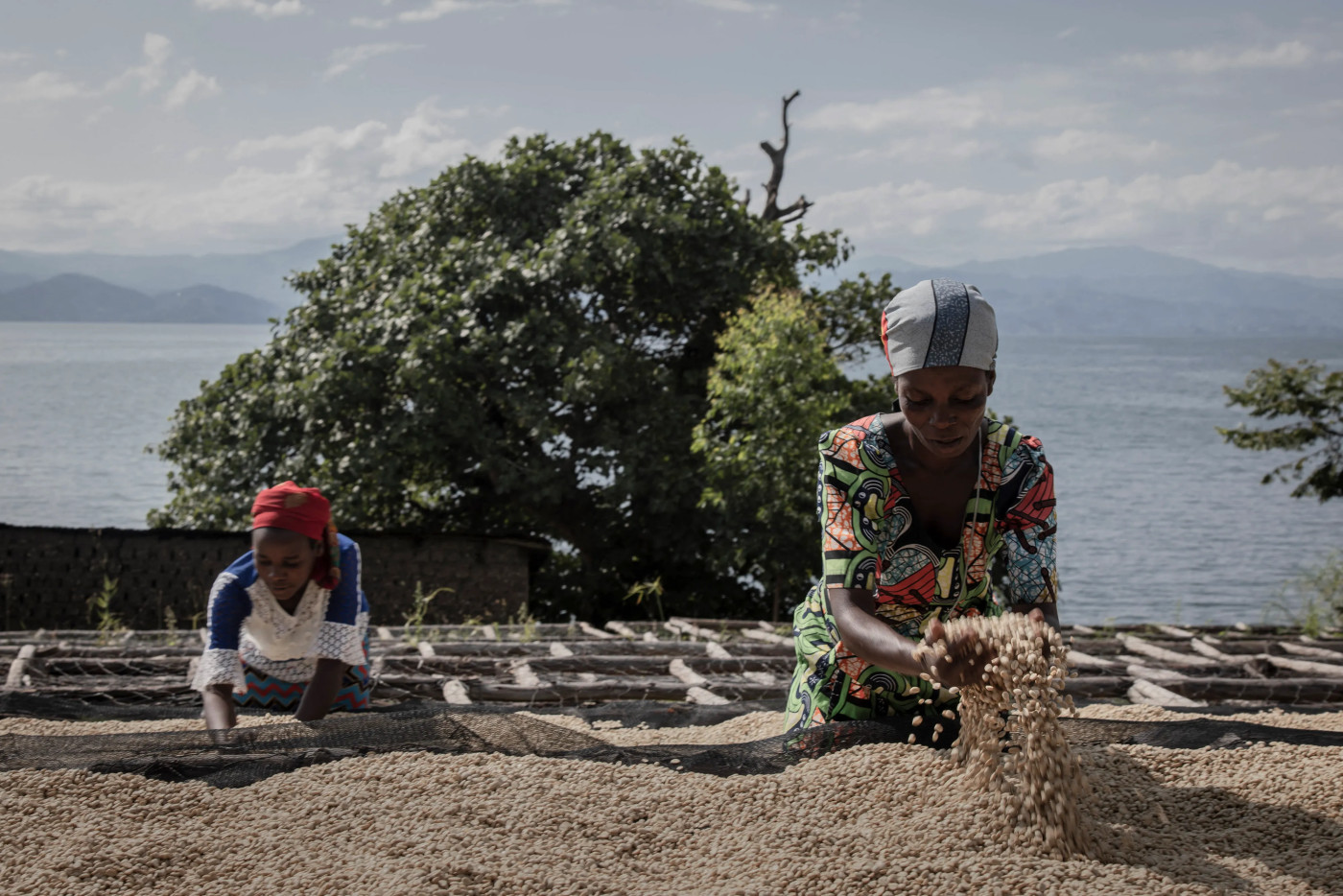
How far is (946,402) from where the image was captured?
2.32 meters

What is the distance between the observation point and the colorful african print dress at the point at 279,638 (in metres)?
3.28

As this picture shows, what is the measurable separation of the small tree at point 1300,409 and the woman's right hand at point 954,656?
34.4ft

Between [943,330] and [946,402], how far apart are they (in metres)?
0.16

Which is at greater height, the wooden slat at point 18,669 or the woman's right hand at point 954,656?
the woman's right hand at point 954,656

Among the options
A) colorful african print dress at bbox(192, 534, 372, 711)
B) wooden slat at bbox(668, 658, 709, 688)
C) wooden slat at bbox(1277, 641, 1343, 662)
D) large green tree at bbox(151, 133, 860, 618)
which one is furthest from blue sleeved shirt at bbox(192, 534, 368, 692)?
large green tree at bbox(151, 133, 860, 618)

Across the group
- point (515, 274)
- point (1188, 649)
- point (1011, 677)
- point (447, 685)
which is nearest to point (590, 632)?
point (447, 685)

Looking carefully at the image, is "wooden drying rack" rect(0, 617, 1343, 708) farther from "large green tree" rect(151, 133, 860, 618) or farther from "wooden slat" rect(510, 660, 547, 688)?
"large green tree" rect(151, 133, 860, 618)

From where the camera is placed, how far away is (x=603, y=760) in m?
2.59

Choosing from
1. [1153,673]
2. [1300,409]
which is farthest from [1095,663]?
[1300,409]

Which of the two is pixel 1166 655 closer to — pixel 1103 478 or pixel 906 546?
pixel 906 546

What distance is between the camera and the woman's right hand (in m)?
2.15

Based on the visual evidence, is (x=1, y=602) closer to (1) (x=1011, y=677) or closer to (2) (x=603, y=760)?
(2) (x=603, y=760)

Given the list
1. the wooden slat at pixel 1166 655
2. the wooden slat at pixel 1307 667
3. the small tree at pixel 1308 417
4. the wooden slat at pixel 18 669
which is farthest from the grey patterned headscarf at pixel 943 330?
the small tree at pixel 1308 417

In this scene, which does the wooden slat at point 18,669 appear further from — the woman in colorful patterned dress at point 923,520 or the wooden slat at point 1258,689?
the wooden slat at point 1258,689
